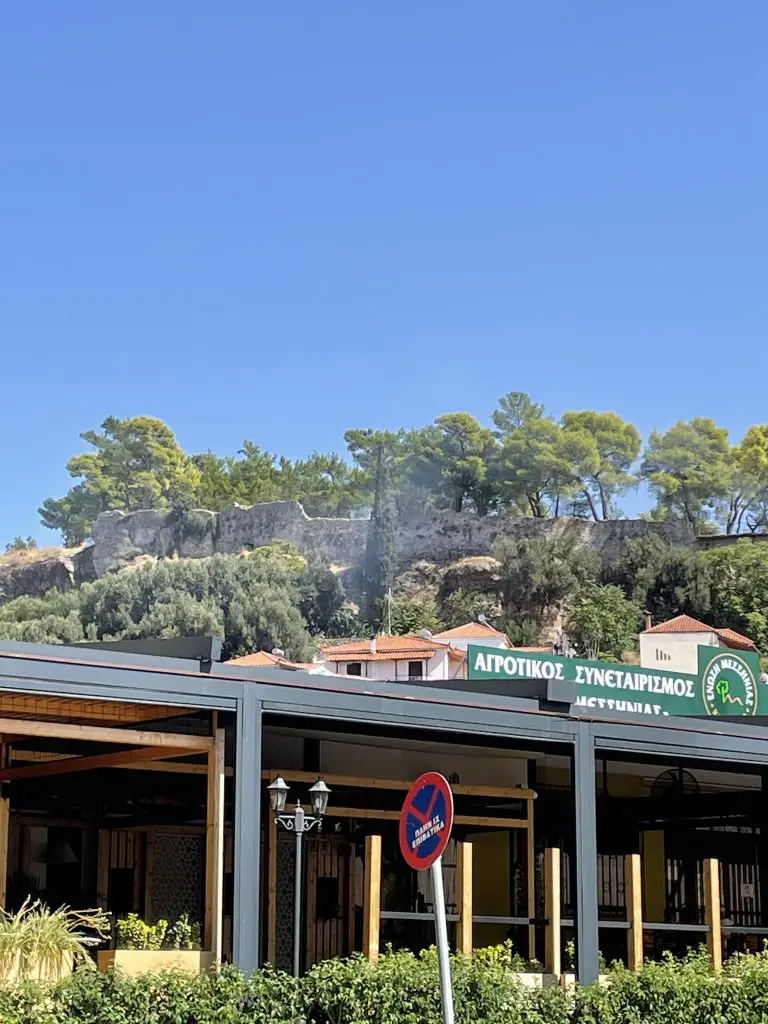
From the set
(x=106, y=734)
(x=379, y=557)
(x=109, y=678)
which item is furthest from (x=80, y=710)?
(x=379, y=557)

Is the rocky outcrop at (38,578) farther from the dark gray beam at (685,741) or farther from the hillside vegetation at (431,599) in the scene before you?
the dark gray beam at (685,741)

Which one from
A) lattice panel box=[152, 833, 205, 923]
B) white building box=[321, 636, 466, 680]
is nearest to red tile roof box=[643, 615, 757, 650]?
white building box=[321, 636, 466, 680]

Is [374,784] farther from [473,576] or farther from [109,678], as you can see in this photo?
[473,576]

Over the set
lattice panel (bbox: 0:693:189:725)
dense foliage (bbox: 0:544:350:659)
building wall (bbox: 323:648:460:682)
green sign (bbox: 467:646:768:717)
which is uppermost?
dense foliage (bbox: 0:544:350:659)

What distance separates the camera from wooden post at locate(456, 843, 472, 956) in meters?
12.8

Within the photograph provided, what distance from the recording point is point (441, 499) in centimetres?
9881

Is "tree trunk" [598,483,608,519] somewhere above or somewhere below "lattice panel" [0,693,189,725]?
above

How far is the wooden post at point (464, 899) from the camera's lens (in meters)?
12.8

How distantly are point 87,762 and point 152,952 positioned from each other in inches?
91.8

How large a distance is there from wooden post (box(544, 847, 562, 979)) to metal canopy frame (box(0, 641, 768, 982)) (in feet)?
0.78

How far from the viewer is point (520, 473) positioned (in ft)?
326

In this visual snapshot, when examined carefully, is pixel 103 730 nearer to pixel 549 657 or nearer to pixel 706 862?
pixel 706 862

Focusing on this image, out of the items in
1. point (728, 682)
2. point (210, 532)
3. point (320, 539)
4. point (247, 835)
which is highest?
point (210, 532)

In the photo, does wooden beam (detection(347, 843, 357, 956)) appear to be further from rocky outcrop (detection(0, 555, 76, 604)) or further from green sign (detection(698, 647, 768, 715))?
rocky outcrop (detection(0, 555, 76, 604))
